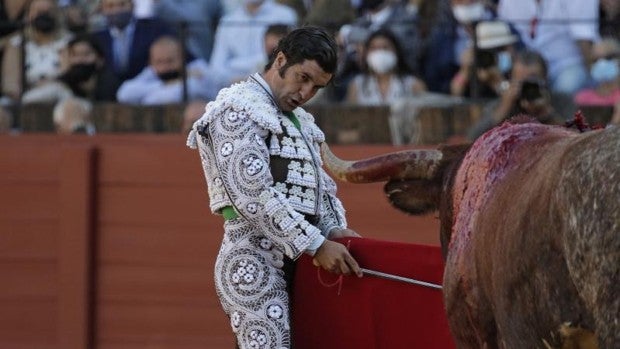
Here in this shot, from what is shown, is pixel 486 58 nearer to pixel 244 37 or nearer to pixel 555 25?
pixel 555 25

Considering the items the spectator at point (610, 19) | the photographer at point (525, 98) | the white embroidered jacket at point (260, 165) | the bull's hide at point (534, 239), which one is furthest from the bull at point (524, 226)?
the spectator at point (610, 19)

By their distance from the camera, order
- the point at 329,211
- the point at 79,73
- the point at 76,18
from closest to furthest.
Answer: the point at 329,211 → the point at 79,73 → the point at 76,18

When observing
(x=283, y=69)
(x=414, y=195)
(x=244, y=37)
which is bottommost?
(x=414, y=195)

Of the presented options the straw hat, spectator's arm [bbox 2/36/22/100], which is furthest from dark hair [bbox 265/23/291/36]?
spectator's arm [bbox 2/36/22/100]

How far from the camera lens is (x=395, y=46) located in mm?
6941

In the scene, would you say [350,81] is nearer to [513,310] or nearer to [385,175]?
[385,175]

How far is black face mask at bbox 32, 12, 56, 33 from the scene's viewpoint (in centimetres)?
745

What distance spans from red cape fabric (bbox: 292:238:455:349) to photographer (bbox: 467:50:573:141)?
2315mm

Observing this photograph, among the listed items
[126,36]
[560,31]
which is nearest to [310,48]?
[560,31]

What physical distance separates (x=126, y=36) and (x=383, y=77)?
4.40 ft

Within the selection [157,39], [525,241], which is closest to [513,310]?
[525,241]

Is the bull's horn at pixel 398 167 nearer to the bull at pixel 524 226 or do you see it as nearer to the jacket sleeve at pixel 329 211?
the bull at pixel 524 226

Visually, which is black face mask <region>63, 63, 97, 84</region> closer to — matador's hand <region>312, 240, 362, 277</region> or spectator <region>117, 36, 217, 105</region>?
spectator <region>117, 36, 217, 105</region>

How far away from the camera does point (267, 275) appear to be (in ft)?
11.9
